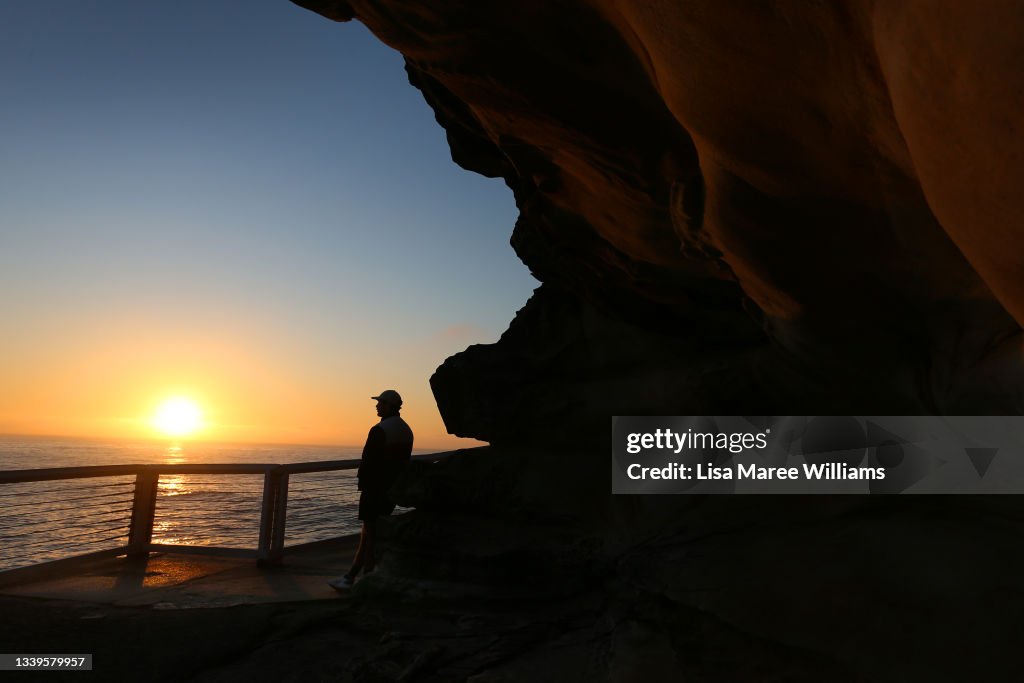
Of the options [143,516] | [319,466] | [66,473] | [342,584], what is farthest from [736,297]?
[143,516]

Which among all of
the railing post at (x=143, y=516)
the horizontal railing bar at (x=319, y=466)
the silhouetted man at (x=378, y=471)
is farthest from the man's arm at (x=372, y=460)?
the railing post at (x=143, y=516)

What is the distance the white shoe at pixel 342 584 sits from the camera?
5289 millimetres

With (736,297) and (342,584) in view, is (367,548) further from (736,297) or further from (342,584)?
(736,297)

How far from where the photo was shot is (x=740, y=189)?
322 cm

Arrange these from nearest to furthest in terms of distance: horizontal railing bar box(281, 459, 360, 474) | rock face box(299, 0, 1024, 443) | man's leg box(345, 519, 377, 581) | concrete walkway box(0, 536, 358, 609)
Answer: rock face box(299, 0, 1024, 443), concrete walkway box(0, 536, 358, 609), man's leg box(345, 519, 377, 581), horizontal railing bar box(281, 459, 360, 474)

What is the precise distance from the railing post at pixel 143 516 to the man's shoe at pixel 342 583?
2320 mm

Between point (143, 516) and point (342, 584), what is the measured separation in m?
2.60

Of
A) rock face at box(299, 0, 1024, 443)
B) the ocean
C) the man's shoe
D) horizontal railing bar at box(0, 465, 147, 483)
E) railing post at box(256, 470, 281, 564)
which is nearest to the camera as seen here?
rock face at box(299, 0, 1024, 443)

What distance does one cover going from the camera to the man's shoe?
5289mm

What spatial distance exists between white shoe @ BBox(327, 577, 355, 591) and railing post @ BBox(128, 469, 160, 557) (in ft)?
7.62

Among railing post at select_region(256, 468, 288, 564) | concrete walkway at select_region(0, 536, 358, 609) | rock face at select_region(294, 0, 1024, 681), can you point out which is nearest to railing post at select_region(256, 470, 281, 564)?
railing post at select_region(256, 468, 288, 564)

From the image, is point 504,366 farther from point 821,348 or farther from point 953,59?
point 953,59

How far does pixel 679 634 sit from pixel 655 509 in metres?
1.12

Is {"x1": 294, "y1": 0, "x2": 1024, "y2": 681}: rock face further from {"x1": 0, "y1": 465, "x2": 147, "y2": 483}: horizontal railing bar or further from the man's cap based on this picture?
{"x1": 0, "y1": 465, "x2": 147, "y2": 483}: horizontal railing bar
